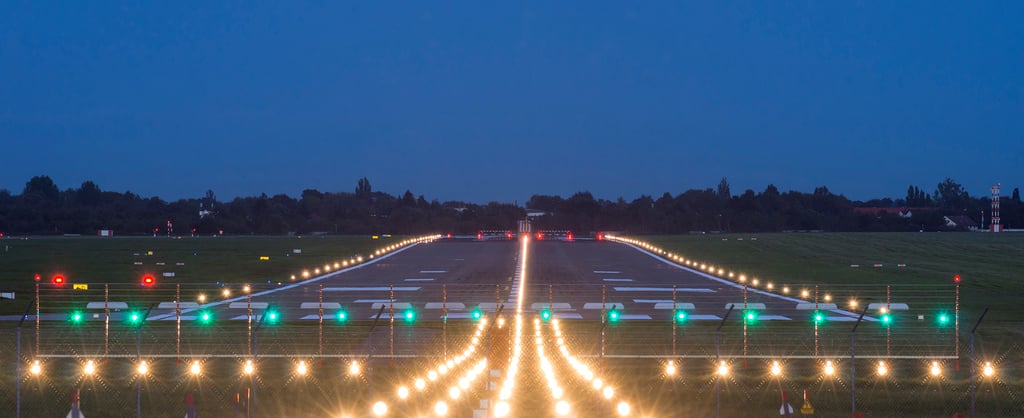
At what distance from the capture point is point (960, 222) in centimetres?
18350

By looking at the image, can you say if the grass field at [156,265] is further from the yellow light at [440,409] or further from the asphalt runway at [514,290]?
the yellow light at [440,409]

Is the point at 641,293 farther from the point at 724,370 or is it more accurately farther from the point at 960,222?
the point at 960,222

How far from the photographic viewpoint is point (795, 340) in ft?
81.9

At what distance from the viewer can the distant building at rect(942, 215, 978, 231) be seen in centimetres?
17412

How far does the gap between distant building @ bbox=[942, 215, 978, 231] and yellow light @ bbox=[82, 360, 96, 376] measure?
555ft

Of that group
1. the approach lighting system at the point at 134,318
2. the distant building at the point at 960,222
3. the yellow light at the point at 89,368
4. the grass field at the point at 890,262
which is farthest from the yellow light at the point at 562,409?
the distant building at the point at 960,222

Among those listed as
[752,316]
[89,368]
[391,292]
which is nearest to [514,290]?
[752,316]

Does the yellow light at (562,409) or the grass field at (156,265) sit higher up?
the grass field at (156,265)

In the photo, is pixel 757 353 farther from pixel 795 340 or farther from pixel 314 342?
pixel 314 342

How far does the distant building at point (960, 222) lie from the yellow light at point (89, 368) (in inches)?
6658

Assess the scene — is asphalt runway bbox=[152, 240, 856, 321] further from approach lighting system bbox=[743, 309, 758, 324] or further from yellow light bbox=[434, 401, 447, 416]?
yellow light bbox=[434, 401, 447, 416]

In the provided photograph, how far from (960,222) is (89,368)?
185807 mm

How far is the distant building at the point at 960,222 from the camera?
174125 mm

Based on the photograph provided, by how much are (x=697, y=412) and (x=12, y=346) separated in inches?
644
